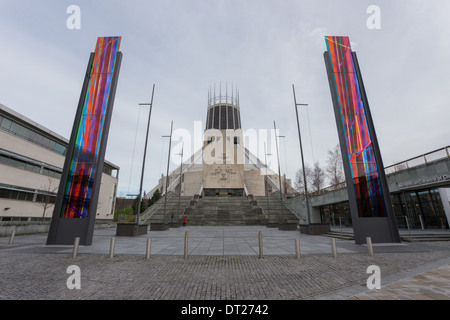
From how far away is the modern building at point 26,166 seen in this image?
21.2 meters

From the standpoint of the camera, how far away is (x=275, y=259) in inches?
283

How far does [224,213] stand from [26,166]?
24.7 meters

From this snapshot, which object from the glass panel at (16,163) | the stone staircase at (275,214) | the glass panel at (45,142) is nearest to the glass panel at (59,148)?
the glass panel at (45,142)

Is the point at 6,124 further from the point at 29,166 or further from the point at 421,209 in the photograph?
the point at 421,209

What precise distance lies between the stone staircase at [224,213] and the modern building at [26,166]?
1640 cm

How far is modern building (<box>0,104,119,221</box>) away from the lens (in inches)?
833

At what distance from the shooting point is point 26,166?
23641mm

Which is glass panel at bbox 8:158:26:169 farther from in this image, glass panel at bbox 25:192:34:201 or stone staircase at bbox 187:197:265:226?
stone staircase at bbox 187:197:265:226

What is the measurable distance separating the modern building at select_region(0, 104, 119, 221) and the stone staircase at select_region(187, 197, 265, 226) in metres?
16.4

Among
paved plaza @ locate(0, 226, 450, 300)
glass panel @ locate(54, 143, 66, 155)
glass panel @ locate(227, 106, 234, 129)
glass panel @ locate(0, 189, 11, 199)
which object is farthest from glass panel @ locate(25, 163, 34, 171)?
glass panel @ locate(227, 106, 234, 129)

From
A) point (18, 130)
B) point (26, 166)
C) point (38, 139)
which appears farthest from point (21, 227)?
point (38, 139)

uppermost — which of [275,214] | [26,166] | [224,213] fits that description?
[26,166]

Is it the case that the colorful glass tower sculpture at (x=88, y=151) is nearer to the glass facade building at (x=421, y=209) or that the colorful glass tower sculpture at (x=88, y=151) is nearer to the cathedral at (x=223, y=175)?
the glass facade building at (x=421, y=209)

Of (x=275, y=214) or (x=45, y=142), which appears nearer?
(x=45, y=142)
